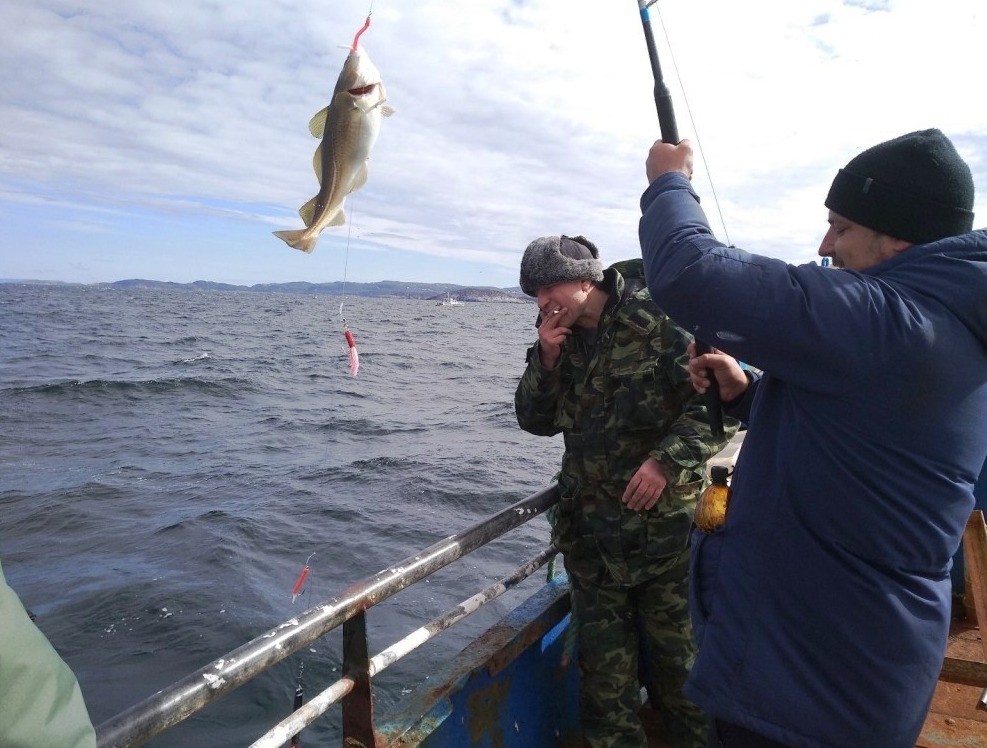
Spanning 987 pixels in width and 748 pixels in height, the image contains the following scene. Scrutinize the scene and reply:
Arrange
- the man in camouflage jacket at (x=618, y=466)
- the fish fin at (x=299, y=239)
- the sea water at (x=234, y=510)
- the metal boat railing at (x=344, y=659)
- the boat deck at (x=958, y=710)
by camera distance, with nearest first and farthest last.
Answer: the metal boat railing at (x=344, y=659), the fish fin at (x=299, y=239), the boat deck at (x=958, y=710), the man in camouflage jacket at (x=618, y=466), the sea water at (x=234, y=510)

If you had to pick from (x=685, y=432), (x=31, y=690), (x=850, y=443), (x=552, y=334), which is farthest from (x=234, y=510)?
(x=850, y=443)

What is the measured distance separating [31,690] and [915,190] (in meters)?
1.95

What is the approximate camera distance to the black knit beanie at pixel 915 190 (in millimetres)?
1597

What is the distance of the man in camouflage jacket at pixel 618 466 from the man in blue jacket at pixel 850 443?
3.63ft

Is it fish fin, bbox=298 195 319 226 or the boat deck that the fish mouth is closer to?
fish fin, bbox=298 195 319 226

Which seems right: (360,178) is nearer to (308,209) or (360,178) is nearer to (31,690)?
(308,209)

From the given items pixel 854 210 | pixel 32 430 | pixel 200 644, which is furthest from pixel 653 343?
pixel 32 430

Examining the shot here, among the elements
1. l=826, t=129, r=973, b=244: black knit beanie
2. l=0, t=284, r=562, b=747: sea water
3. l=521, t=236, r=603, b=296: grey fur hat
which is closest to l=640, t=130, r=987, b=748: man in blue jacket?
l=826, t=129, r=973, b=244: black knit beanie

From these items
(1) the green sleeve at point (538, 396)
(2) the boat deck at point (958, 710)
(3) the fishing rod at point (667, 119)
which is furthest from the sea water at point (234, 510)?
(2) the boat deck at point (958, 710)

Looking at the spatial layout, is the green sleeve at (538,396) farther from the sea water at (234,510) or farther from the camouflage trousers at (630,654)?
the sea water at (234,510)

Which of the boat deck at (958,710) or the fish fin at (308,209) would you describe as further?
the boat deck at (958,710)

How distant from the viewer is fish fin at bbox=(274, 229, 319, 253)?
206cm

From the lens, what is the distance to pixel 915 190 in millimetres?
1600

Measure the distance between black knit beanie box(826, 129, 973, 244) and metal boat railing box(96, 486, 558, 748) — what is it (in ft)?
5.52
